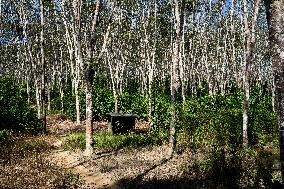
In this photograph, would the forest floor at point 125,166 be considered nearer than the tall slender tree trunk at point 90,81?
Yes

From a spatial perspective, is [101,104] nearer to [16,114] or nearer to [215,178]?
[16,114]

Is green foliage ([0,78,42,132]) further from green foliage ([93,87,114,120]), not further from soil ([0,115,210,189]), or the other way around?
green foliage ([93,87,114,120])

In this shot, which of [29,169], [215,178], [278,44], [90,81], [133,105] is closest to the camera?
[278,44]

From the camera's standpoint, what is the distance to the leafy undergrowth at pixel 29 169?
10781mm

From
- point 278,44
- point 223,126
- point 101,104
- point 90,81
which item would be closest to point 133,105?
point 101,104

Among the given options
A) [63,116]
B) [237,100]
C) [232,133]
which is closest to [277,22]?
[232,133]

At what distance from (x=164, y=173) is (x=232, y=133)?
4.68 m

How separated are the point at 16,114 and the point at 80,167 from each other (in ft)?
30.3

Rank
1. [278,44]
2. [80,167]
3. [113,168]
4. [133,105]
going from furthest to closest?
[133,105] → [80,167] → [113,168] → [278,44]

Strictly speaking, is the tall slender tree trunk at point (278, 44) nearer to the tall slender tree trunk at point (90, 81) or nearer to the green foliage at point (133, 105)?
the tall slender tree trunk at point (90, 81)

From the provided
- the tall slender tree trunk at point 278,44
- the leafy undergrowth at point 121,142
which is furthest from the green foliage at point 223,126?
the tall slender tree trunk at point 278,44

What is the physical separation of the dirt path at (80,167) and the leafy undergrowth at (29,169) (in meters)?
0.37

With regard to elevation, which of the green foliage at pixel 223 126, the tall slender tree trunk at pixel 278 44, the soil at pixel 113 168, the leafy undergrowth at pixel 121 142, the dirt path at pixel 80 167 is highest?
the tall slender tree trunk at pixel 278 44

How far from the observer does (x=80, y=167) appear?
45.2 feet
